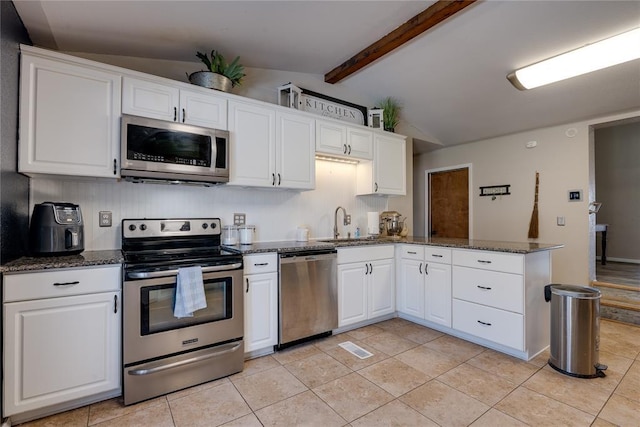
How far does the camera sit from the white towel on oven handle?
2.02m

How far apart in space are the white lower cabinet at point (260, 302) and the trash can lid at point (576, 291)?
232 cm

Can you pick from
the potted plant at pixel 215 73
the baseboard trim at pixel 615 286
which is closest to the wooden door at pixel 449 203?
the baseboard trim at pixel 615 286

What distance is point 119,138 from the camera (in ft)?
7.19

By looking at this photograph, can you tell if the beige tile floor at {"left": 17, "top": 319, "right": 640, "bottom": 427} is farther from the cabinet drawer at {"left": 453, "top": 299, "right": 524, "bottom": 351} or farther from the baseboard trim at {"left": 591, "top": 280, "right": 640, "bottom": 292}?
the baseboard trim at {"left": 591, "top": 280, "right": 640, "bottom": 292}

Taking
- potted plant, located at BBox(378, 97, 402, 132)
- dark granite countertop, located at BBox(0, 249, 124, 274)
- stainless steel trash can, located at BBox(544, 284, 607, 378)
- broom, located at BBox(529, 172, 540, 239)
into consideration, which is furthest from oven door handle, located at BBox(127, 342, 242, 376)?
broom, located at BBox(529, 172, 540, 239)

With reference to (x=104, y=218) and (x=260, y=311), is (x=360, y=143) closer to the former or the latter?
(x=260, y=311)

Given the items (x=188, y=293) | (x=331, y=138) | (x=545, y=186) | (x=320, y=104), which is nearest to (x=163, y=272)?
(x=188, y=293)

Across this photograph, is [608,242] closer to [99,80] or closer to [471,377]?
[471,377]

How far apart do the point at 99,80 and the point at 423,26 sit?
2579 millimetres

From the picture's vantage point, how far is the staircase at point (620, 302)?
325 centimetres

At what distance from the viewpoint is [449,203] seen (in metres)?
5.21

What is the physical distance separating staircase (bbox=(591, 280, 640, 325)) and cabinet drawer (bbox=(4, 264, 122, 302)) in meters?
4.86

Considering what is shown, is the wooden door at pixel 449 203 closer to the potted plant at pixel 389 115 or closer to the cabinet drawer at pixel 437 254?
the potted plant at pixel 389 115

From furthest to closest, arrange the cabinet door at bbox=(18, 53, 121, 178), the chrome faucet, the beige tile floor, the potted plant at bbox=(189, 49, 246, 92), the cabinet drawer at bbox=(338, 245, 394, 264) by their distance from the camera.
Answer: the chrome faucet < the cabinet drawer at bbox=(338, 245, 394, 264) < the potted plant at bbox=(189, 49, 246, 92) < the cabinet door at bbox=(18, 53, 121, 178) < the beige tile floor
